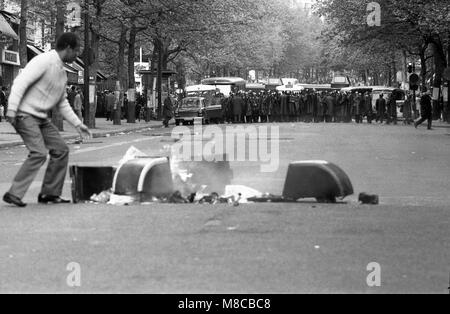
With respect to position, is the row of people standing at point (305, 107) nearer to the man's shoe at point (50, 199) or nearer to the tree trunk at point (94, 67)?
the tree trunk at point (94, 67)

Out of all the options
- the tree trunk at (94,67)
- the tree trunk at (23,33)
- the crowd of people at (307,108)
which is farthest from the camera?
the crowd of people at (307,108)

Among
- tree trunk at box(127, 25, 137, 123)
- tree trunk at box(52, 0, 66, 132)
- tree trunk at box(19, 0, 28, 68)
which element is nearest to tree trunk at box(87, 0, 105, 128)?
tree trunk at box(19, 0, 28, 68)

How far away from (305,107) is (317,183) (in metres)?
44.9

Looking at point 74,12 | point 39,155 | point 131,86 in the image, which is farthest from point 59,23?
point 39,155

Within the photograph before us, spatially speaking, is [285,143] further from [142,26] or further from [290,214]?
[142,26]

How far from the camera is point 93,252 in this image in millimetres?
8219

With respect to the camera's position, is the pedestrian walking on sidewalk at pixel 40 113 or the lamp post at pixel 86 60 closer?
the pedestrian walking on sidewalk at pixel 40 113

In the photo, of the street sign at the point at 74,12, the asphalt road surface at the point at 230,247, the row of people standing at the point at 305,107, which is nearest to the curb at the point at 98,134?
the street sign at the point at 74,12

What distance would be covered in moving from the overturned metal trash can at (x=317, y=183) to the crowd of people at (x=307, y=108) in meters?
42.6

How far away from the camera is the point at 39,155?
1130 cm

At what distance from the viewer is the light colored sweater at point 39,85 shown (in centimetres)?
1124

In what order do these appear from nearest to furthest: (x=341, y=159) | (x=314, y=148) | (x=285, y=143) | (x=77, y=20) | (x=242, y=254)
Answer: (x=242, y=254) < (x=341, y=159) < (x=314, y=148) < (x=285, y=143) < (x=77, y=20)

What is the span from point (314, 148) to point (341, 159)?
4.54 m
